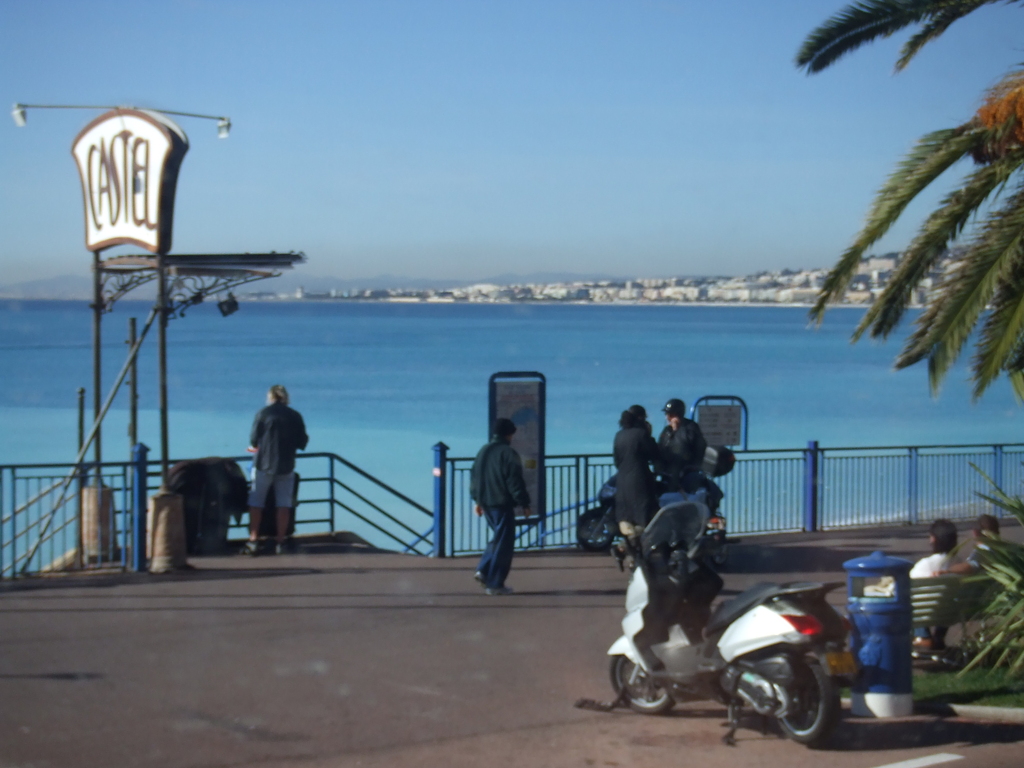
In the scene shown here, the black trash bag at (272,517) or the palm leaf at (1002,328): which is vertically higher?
the palm leaf at (1002,328)

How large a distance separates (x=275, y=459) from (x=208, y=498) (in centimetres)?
99

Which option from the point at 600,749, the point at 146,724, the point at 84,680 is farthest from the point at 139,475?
the point at 600,749

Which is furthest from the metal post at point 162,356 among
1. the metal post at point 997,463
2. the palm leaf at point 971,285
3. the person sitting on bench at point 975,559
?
the metal post at point 997,463

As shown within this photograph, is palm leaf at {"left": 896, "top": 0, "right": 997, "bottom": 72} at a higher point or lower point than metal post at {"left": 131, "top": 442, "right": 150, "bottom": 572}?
higher

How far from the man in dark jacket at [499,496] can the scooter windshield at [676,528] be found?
3.56 m

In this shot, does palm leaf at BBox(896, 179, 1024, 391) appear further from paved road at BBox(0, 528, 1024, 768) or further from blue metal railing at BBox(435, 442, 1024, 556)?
blue metal railing at BBox(435, 442, 1024, 556)

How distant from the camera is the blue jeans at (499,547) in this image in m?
11.0

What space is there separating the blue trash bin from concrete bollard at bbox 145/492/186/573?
274 inches

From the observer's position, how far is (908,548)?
575 inches

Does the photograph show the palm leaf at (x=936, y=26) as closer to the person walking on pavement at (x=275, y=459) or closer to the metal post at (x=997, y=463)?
the person walking on pavement at (x=275, y=459)

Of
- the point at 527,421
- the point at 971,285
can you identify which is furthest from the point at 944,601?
the point at 527,421

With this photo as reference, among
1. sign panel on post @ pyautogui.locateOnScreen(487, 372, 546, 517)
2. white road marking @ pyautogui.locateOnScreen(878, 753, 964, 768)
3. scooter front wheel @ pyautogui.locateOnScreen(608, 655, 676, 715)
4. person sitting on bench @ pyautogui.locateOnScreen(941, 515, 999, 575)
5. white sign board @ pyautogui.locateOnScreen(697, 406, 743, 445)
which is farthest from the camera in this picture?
white sign board @ pyautogui.locateOnScreen(697, 406, 743, 445)

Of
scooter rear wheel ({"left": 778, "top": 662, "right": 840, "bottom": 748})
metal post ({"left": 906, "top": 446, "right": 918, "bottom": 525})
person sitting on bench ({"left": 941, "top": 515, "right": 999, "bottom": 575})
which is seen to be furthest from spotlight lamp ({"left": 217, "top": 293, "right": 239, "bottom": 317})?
metal post ({"left": 906, "top": 446, "right": 918, "bottom": 525})

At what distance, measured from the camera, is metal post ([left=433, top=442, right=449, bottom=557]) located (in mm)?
13398
